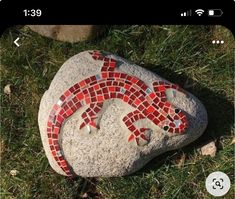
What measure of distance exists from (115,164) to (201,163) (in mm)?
481

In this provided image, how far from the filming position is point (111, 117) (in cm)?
235

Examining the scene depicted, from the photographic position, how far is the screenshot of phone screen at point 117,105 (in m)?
2.35

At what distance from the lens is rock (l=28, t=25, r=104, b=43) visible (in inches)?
105

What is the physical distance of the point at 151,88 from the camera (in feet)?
7.80

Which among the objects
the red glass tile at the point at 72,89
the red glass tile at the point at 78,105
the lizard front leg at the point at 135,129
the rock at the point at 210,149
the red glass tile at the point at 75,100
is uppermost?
the red glass tile at the point at 72,89

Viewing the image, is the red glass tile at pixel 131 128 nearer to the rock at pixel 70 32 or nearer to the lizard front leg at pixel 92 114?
the lizard front leg at pixel 92 114

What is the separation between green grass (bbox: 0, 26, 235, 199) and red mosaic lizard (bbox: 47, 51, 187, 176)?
35cm

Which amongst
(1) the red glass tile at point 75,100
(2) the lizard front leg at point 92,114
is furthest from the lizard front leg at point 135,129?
(1) the red glass tile at point 75,100
